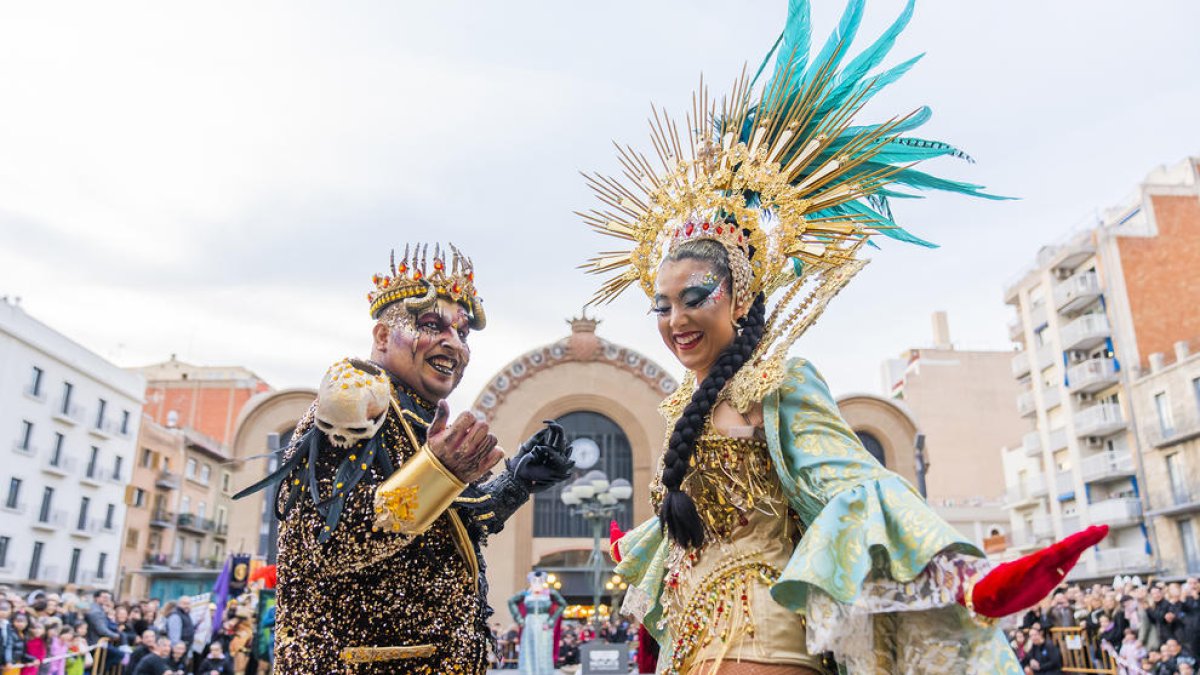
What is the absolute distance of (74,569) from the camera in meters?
33.0

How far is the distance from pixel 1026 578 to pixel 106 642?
1121cm

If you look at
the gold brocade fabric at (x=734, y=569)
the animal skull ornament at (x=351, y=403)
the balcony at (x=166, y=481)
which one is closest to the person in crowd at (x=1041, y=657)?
the gold brocade fabric at (x=734, y=569)

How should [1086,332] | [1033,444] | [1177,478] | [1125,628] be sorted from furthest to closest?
[1033,444] < [1086,332] < [1177,478] < [1125,628]

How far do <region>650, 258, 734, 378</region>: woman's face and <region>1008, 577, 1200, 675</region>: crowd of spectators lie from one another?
10.0 m

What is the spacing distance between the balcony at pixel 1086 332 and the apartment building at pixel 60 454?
1435 inches

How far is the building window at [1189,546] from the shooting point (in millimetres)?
27500

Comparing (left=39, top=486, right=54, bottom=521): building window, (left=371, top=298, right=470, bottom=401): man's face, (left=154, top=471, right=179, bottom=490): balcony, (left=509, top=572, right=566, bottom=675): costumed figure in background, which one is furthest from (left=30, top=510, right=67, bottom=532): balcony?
(left=371, top=298, right=470, bottom=401): man's face

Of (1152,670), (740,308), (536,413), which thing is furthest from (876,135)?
(536,413)

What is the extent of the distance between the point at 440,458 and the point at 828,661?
1462 millimetres

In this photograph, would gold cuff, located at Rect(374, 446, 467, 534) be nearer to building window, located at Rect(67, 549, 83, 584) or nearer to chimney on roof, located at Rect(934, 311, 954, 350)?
building window, located at Rect(67, 549, 83, 584)

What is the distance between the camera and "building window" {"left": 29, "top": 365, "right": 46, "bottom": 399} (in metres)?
30.2

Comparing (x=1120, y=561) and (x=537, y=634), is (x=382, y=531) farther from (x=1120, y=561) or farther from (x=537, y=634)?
(x=1120, y=561)

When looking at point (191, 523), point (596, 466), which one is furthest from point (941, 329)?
point (191, 523)

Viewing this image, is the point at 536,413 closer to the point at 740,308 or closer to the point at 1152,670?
the point at 1152,670
